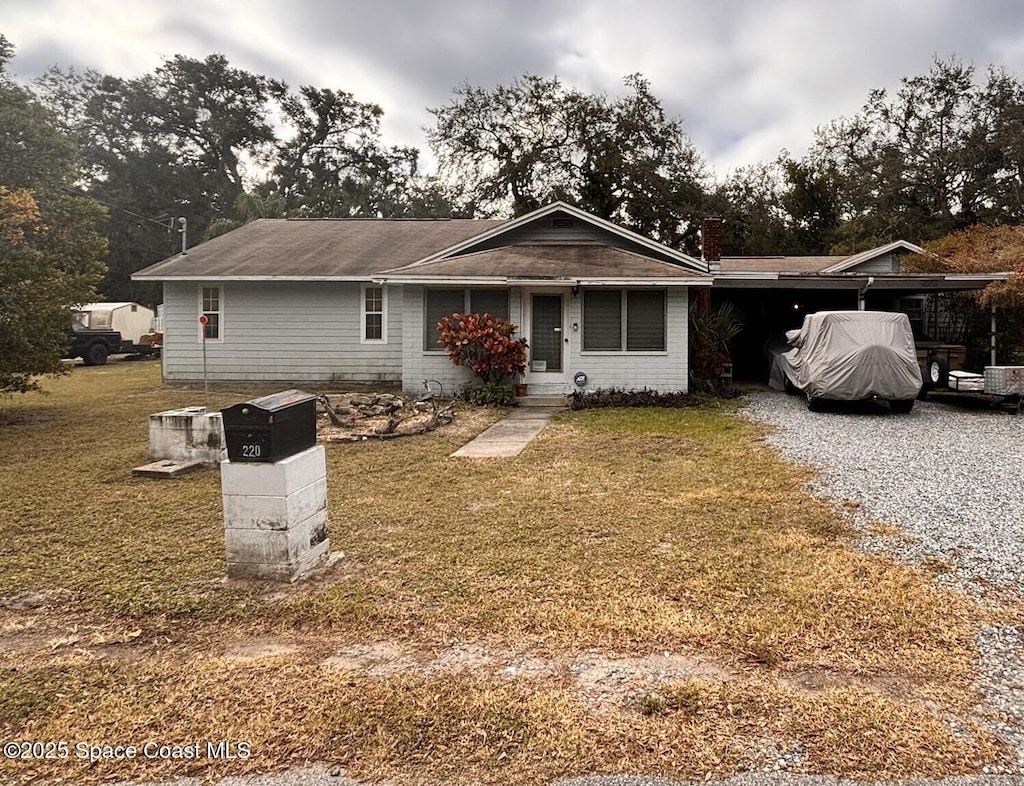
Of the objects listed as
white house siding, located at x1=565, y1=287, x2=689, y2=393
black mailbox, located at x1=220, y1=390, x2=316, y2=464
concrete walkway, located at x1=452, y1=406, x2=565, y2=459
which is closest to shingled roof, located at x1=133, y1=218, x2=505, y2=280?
white house siding, located at x1=565, y1=287, x2=689, y2=393

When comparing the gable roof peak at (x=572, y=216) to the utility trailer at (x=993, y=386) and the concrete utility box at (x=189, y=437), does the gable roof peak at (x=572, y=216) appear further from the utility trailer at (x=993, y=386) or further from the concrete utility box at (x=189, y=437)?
the concrete utility box at (x=189, y=437)

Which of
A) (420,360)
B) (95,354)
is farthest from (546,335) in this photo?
(95,354)

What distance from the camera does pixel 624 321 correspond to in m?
11.6

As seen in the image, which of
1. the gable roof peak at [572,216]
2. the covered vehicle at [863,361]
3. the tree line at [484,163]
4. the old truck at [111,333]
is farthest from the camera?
the tree line at [484,163]

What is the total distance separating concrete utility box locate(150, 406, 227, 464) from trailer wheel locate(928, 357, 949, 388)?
12141 millimetres

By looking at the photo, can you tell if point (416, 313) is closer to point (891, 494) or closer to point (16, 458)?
point (16, 458)

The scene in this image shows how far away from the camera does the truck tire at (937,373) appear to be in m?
11.4

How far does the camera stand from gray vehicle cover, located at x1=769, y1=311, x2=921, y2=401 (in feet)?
31.1

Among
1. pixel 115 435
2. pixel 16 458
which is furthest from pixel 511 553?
pixel 115 435

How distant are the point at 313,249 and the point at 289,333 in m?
2.62

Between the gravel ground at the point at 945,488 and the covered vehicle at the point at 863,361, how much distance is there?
15.4 inches

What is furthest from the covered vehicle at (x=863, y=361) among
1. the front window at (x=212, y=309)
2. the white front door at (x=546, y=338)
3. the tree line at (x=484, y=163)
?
the tree line at (x=484, y=163)

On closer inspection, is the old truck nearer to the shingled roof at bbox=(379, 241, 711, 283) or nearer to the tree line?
the tree line

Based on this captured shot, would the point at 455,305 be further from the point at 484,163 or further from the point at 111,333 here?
the point at 484,163
